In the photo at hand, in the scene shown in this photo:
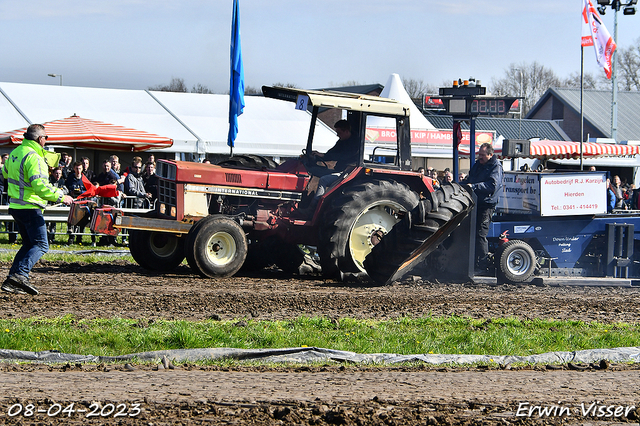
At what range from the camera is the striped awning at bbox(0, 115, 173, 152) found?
612 inches

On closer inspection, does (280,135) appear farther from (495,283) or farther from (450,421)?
(450,421)

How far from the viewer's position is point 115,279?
962 cm

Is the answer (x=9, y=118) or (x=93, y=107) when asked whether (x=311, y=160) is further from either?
(x=93, y=107)

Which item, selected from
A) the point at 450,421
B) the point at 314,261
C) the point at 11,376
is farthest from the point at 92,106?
the point at 450,421

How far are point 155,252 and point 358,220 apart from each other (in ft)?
9.86

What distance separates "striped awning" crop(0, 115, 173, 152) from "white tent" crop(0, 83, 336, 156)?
8.47 feet

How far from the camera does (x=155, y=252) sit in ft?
34.8

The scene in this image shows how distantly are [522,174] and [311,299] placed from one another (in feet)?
14.6

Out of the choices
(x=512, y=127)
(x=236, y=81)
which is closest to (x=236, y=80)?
(x=236, y=81)

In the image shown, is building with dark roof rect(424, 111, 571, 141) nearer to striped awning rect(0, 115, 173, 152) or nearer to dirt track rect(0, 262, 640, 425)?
striped awning rect(0, 115, 173, 152)

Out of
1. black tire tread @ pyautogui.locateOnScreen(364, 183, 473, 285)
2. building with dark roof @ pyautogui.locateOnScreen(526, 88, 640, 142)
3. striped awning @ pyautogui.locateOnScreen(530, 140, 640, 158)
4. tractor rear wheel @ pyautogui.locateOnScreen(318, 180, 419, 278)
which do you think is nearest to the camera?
black tire tread @ pyautogui.locateOnScreen(364, 183, 473, 285)

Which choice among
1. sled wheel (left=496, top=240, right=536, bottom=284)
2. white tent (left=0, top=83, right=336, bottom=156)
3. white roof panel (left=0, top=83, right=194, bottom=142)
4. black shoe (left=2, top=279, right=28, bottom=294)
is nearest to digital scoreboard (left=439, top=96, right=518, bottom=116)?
sled wheel (left=496, top=240, right=536, bottom=284)

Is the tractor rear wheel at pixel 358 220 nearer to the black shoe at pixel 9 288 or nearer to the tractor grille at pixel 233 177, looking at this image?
the tractor grille at pixel 233 177

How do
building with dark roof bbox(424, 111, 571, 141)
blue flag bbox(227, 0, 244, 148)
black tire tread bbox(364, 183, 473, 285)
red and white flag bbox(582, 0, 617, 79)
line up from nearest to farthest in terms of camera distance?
1. black tire tread bbox(364, 183, 473, 285)
2. blue flag bbox(227, 0, 244, 148)
3. red and white flag bbox(582, 0, 617, 79)
4. building with dark roof bbox(424, 111, 571, 141)
